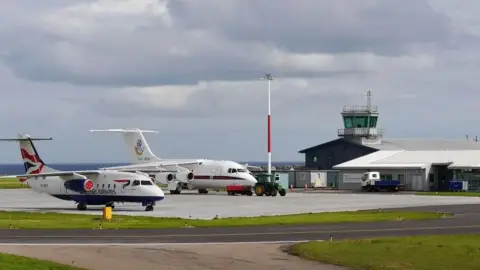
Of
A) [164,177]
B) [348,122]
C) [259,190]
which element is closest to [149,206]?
[164,177]

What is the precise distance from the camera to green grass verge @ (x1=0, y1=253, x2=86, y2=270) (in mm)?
25441

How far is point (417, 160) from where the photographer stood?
107188mm

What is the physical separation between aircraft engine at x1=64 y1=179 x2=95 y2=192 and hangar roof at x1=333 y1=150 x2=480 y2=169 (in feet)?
170

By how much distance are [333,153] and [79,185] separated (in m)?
69.2

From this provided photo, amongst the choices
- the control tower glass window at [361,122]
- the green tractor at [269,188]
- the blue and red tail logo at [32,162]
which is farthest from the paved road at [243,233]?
the control tower glass window at [361,122]

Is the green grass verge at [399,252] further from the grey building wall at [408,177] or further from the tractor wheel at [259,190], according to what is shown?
the grey building wall at [408,177]

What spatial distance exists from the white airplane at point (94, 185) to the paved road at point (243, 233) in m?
17.5

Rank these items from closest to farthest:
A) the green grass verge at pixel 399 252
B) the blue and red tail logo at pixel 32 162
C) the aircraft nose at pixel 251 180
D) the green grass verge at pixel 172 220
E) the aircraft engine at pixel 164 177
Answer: the green grass verge at pixel 399 252 < the green grass verge at pixel 172 220 < the blue and red tail logo at pixel 32 162 < the aircraft nose at pixel 251 180 < the aircraft engine at pixel 164 177

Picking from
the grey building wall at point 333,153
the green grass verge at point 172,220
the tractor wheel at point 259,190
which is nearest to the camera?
the green grass verge at point 172,220

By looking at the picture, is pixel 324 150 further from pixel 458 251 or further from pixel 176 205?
pixel 458 251

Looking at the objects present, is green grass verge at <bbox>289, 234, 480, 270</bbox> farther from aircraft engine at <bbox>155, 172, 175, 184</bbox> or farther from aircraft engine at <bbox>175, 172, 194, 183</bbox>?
aircraft engine at <bbox>175, 172, 194, 183</bbox>

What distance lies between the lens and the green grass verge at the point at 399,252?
2831cm

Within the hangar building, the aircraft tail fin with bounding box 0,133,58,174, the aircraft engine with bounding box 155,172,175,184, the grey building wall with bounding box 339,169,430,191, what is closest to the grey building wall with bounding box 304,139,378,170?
the hangar building

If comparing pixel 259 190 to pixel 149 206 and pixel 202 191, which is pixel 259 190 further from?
pixel 149 206
